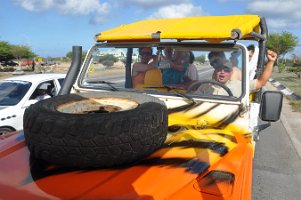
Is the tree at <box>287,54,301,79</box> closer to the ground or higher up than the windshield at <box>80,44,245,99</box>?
closer to the ground

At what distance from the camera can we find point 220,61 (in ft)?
12.0

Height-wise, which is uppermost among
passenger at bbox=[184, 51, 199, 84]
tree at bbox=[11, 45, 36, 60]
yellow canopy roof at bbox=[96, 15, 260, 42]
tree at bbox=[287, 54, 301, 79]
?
yellow canopy roof at bbox=[96, 15, 260, 42]

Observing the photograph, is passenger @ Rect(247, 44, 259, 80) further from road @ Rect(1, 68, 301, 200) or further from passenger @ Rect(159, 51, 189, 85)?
passenger @ Rect(159, 51, 189, 85)

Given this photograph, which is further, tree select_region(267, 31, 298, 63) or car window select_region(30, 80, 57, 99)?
tree select_region(267, 31, 298, 63)

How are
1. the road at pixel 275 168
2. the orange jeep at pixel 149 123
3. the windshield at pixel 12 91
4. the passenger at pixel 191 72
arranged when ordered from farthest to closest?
1. the windshield at pixel 12 91
2. the road at pixel 275 168
3. the passenger at pixel 191 72
4. the orange jeep at pixel 149 123

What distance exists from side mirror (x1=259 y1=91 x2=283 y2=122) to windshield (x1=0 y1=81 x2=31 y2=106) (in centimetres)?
537

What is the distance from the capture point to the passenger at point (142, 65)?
386cm

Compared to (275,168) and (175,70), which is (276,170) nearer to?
(275,168)

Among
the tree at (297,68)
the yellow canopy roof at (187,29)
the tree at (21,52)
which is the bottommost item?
the tree at (297,68)

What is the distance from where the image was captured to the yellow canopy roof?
328cm

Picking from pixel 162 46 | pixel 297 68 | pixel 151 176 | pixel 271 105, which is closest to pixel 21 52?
pixel 297 68

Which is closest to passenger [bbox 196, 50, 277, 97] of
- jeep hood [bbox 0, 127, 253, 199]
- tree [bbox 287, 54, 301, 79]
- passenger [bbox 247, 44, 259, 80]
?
passenger [bbox 247, 44, 259, 80]

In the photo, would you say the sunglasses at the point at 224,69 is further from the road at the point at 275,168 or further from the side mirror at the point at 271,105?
the side mirror at the point at 271,105

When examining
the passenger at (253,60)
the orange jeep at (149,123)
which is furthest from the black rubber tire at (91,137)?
the passenger at (253,60)
